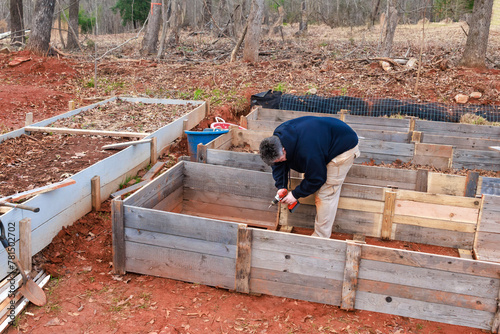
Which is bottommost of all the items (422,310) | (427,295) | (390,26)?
(422,310)

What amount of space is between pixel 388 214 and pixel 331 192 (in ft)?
2.70

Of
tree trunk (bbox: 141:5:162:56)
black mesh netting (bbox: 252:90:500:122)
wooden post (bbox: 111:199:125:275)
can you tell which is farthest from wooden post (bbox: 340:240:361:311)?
tree trunk (bbox: 141:5:162:56)

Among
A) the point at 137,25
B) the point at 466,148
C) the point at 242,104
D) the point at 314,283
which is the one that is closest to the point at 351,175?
the point at 314,283

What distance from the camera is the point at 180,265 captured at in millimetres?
4184

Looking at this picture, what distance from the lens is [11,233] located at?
12.8 ft

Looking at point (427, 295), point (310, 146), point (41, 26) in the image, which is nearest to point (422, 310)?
point (427, 295)

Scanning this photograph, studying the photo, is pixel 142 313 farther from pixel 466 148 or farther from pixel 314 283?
pixel 466 148

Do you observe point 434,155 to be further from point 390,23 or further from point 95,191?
point 390,23

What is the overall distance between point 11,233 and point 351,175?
4085 mm

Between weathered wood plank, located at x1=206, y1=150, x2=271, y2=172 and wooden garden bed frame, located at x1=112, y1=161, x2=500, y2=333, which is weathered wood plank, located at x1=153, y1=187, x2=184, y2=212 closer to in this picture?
wooden garden bed frame, located at x1=112, y1=161, x2=500, y2=333

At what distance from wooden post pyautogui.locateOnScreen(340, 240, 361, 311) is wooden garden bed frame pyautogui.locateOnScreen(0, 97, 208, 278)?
2.88 meters

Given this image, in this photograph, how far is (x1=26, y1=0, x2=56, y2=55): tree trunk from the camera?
1472 cm

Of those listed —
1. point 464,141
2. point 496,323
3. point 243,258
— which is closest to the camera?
point 496,323

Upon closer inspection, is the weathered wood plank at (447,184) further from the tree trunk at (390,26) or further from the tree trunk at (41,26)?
the tree trunk at (41,26)
